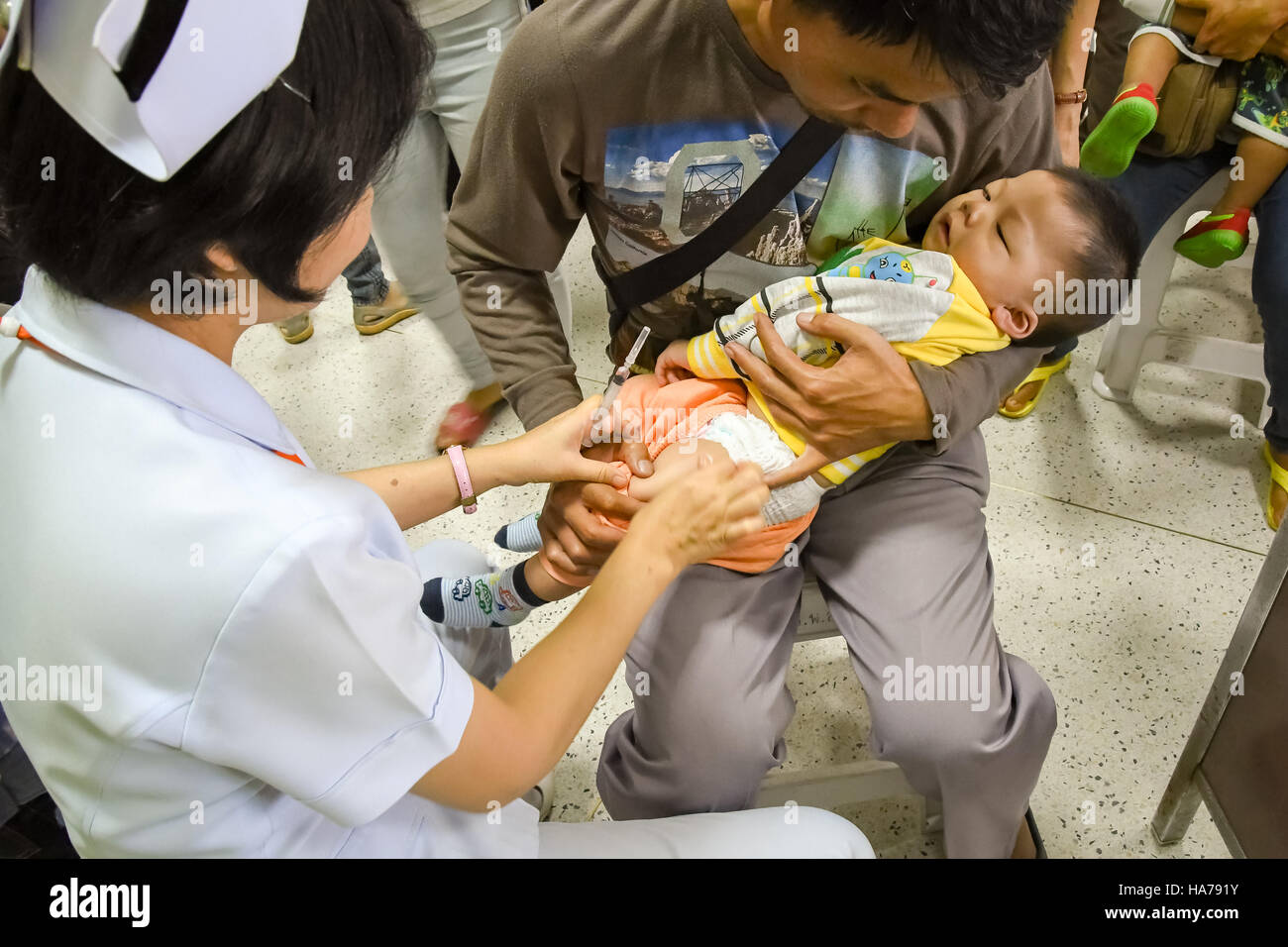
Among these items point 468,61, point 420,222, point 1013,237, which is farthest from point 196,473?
point 420,222

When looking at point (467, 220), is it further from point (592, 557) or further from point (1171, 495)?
point (1171, 495)

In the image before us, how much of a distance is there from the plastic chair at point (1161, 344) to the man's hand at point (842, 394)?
1.07 m

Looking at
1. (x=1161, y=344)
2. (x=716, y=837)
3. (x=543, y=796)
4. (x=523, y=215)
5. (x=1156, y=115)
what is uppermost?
(x=1156, y=115)

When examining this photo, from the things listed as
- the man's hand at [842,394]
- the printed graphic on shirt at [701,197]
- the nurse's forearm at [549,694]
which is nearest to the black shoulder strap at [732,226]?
the printed graphic on shirt at [701,197]

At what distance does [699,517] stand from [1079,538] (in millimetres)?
1293

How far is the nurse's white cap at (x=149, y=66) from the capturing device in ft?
1.87

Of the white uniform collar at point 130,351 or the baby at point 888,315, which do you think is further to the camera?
the baby at point 888,315

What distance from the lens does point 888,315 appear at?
4.00 ft

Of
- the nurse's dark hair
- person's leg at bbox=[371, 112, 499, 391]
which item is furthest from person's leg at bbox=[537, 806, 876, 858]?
person's leg at bbox=[371, 112, 499, 391]

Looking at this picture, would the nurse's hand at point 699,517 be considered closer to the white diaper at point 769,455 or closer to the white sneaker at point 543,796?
the white diaper at point 769,455

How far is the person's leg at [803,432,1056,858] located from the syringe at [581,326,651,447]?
0.36 m

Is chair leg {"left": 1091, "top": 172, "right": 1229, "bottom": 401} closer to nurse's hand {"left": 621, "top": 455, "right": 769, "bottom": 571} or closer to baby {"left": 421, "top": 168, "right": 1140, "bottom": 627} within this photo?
baby {"left": 421, "top": 168, "right": 1140, "bottom": 627}

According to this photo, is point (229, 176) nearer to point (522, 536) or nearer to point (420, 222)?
point (522, 536)
